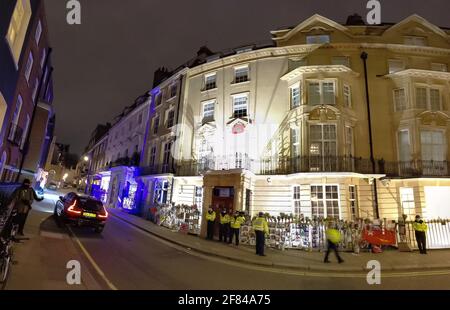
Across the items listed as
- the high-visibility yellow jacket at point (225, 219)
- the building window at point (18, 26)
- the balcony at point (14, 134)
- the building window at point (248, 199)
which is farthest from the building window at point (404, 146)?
the balcony at point (14, 134)

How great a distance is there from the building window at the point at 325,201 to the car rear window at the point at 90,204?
38.9 ft

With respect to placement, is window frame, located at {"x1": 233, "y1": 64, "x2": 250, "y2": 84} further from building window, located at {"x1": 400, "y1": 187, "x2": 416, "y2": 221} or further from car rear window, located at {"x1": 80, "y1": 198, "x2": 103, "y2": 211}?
car rear window, located at {"x1": 80, "y1": 198, "x2": 103, "y2": 211}

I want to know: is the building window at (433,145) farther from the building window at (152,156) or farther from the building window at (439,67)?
the building window at (152,156)

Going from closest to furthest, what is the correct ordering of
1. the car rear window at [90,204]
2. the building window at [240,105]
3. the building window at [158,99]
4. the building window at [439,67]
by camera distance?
1. the car rear window at [90,204]
2. the building window at [439,67]
3. the building window at [240,105]
4. the building window at [158,99]

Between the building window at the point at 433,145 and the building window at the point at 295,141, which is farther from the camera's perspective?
the building window at the point at 295,141

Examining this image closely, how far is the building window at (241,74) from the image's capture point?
20953mm

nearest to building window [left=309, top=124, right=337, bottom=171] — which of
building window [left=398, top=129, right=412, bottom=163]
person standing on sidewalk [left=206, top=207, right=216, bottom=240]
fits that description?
building window [left=398, top=129, right=412, bottom=163]

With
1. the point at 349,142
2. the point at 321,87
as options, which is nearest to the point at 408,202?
the point at 349,142

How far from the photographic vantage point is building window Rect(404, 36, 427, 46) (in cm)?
1903

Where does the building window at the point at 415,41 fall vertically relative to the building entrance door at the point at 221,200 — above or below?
above
